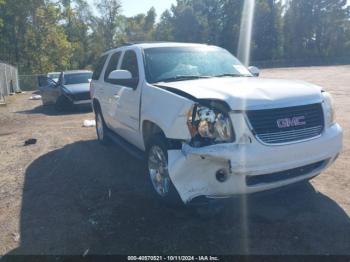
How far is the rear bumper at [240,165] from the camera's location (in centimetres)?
361

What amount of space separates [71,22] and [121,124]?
186 ft

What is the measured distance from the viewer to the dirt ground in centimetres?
370

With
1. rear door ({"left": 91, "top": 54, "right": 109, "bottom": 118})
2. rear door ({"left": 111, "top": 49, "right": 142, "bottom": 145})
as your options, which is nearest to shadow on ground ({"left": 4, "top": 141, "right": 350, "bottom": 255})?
rear door ({"left": 111, "top": 49, "right": 142, "bottom": 145})

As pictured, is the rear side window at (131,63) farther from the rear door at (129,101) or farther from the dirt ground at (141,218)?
the dirt ground at (141,218)

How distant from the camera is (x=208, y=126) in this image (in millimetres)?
3777

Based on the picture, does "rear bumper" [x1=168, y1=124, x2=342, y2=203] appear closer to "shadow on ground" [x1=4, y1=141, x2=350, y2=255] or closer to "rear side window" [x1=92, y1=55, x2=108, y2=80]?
"shadow on ground" [x1=4, y1=141, x2=350, y2=255]

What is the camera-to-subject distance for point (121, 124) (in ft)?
20.0

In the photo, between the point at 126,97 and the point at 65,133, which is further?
the point at 65,133

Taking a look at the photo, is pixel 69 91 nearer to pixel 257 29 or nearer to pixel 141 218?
pixel 141 218

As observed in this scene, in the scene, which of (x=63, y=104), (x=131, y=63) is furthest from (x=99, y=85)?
(x=63, y=104)

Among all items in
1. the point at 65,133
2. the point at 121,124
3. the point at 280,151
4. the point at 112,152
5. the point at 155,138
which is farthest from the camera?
the point at 65,133

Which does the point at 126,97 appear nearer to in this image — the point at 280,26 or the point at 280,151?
the point at 280,151

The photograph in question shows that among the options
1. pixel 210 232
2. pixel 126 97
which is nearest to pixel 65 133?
pixel 126 97

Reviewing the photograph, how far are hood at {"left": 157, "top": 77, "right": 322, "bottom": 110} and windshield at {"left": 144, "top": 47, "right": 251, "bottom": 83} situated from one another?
552 mm
